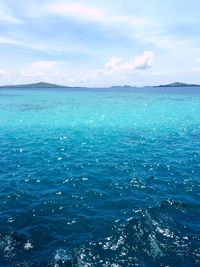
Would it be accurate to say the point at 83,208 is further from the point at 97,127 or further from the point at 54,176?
the point at 97,127

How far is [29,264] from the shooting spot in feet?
44.7

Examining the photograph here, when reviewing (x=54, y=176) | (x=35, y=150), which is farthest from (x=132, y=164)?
(x=35, y=150)

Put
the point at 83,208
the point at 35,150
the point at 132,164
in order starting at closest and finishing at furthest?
the point at 83,208 < the point at 132,164 < the point at 35,150

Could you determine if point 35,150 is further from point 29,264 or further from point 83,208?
point 29,264

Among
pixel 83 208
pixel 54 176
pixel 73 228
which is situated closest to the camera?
pixel 73 228

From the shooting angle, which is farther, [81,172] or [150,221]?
[81,172]

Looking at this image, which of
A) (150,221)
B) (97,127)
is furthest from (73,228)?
(97,127)

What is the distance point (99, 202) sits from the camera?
1989cm

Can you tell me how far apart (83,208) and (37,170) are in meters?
8.70

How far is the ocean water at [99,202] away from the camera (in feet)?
47.7

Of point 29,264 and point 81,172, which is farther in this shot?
point 81,172

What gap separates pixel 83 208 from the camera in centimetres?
1914

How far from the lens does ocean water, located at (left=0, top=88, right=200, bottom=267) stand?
14.5 metres

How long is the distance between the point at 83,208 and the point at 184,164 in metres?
13.4
